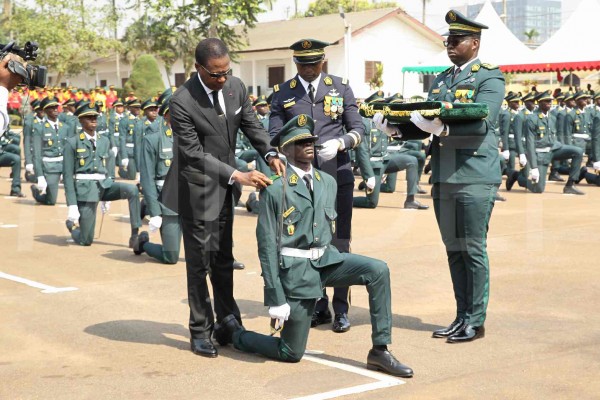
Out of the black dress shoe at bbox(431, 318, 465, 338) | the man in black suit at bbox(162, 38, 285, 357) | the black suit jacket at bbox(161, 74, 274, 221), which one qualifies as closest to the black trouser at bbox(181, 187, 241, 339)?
the man in black suit at bbox(162, 38, 285, 357)

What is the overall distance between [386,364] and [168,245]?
5094mm

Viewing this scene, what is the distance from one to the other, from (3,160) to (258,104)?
5187 mm

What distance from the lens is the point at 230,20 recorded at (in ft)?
158

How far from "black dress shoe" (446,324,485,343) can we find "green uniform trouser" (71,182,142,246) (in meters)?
5.95

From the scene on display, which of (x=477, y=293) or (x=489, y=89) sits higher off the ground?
(x=489, y=89)

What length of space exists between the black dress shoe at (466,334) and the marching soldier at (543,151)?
11.6 m

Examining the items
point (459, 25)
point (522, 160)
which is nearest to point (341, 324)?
point (459, 25)

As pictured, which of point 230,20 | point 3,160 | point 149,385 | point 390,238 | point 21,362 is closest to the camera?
point 149,385

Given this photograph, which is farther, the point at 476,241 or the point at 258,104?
the point at 258,104

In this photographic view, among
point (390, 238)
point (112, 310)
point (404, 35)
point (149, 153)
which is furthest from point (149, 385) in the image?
point (404, 35)

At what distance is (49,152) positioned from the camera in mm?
16797

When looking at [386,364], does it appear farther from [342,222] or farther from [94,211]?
[94,211]

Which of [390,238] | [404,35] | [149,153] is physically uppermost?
[404,35]

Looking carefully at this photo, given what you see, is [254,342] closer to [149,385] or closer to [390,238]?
[149,385]
